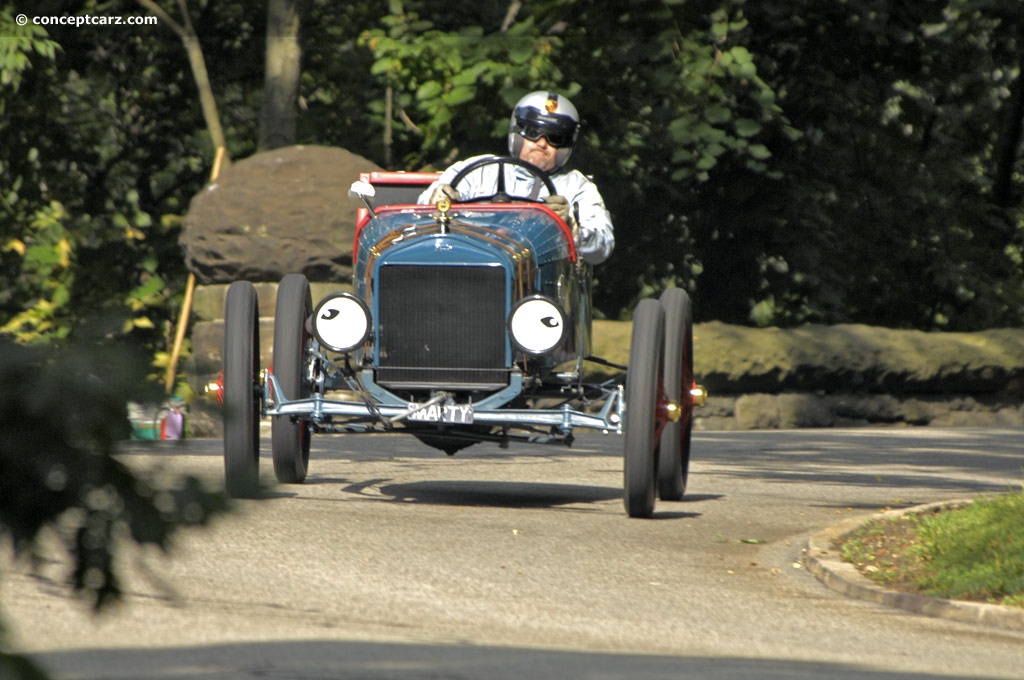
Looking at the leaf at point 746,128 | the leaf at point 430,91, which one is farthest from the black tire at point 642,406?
the leaf at point 746,128

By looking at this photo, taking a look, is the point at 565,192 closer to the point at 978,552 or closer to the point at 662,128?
the point at 978,552

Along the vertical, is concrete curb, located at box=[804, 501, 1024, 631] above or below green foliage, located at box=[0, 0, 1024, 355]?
below

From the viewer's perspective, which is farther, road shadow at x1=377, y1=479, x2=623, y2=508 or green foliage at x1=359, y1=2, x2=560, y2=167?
green foliage at x1=359, y1=2, x2=560, y2=167

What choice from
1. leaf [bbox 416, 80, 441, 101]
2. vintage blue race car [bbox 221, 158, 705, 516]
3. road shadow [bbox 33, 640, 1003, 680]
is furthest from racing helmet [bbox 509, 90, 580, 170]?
leaf [bbox 416, 80, 441, 101]

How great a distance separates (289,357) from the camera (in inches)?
310

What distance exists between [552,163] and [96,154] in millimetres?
13750

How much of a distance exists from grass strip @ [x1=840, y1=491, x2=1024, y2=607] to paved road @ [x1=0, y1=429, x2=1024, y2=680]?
26cm

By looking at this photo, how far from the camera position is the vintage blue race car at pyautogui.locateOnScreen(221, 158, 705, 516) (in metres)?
7.38

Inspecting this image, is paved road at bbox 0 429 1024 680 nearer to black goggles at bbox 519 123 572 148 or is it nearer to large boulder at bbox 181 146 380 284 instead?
black goggles at bbox 519 123 572 148

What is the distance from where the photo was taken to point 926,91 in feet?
70.8

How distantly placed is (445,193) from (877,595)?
3110mm

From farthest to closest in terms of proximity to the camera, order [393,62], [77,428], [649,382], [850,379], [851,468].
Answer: [393,62]
[850,379]
[851,468]
[649,382]
[77,428]

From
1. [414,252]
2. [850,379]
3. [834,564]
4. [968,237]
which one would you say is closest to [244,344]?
[414,252]

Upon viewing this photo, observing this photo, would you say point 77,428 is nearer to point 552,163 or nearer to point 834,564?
point 834,564
